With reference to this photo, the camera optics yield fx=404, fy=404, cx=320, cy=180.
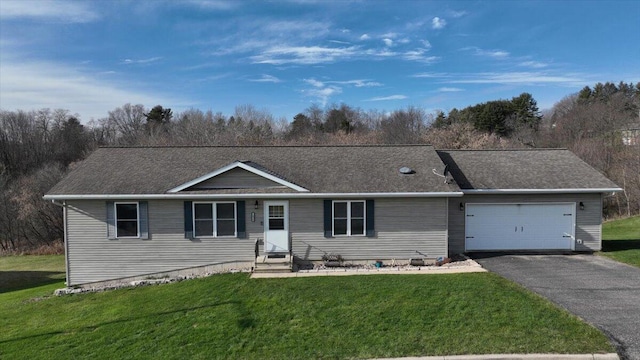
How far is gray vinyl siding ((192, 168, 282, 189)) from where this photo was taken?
1335 centimetres

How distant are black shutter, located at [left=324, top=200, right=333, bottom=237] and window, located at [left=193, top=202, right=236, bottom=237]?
3008 mm

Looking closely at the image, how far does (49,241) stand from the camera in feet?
107

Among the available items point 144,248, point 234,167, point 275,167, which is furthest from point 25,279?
point 275,167

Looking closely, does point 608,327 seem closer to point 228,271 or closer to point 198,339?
point 198,339

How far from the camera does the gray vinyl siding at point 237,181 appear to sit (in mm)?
13352

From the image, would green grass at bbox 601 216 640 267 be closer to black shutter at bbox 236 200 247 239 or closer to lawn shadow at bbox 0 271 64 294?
black shutter at bbox 236 200 247 239

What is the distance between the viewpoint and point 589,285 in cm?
1009

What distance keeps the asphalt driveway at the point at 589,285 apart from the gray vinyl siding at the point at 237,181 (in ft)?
24.5

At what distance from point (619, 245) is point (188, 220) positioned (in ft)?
53.6

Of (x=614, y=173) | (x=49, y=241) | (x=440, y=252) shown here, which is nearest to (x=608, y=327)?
(x=440, y=252)

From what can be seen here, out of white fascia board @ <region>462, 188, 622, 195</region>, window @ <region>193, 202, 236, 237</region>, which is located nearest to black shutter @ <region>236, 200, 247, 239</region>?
window @ <region>193, 202, 236, 237</region>

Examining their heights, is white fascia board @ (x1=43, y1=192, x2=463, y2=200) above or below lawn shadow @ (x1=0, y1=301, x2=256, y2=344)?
above

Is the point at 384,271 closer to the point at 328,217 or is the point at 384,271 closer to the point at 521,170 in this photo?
the point at 328,217

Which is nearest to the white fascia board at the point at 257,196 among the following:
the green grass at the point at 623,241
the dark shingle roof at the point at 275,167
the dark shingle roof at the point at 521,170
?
the dark shingle roof at the point at 275,167
